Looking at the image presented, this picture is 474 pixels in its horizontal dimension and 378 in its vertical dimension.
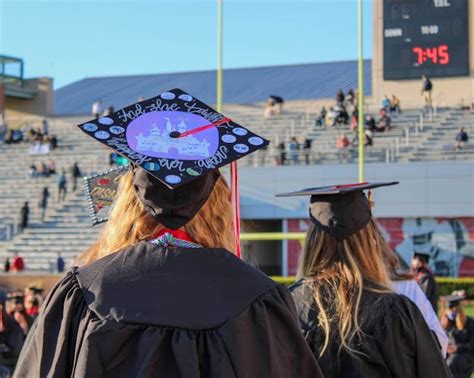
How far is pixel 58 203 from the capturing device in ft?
106

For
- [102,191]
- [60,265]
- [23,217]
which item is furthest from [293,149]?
[102,191]

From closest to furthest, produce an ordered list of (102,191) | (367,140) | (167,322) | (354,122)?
1. (167,322)
2. (102,191)
3. (367,140)
4. (354,122)

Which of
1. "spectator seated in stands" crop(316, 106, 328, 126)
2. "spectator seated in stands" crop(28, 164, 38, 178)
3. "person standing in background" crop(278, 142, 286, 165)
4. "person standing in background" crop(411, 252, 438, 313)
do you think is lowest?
"person standing in background" crop(411, 252, 438, 313)

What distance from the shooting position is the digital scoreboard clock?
2872cm

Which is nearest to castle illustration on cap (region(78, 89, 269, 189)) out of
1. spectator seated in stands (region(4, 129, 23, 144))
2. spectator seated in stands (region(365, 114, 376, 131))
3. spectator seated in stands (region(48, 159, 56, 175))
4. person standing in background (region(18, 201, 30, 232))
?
spectator seated in stands (region(365, 114, 376, 131))

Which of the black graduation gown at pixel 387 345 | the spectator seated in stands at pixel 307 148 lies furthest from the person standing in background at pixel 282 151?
the black graduation gown at pixel 387 345

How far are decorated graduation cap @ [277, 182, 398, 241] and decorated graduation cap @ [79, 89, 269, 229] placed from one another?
3.76ft

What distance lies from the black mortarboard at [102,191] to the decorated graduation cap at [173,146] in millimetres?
1964

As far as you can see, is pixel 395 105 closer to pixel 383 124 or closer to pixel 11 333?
pixel 383 124

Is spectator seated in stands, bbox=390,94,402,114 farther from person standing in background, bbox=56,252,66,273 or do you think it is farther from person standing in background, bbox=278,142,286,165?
person standing in background, bbox=56,252,66,273

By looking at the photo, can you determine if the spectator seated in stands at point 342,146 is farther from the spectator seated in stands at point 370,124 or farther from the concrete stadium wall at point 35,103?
the concrete stadium wall at point 35,103

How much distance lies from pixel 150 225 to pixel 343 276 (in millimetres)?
1272

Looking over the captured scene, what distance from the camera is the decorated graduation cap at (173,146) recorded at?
246 cm

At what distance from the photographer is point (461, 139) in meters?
28.8
